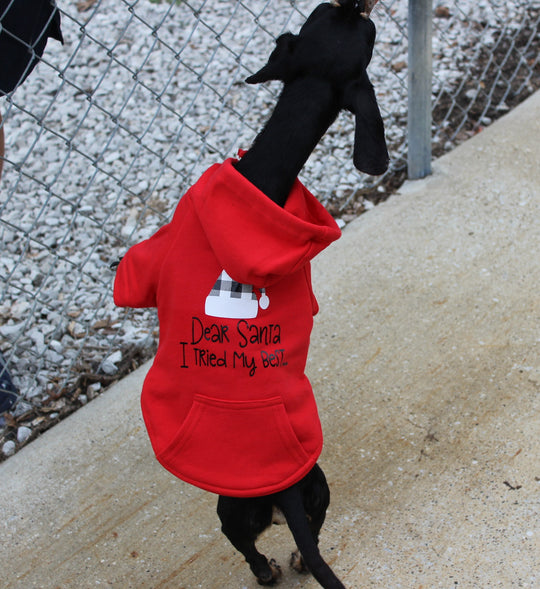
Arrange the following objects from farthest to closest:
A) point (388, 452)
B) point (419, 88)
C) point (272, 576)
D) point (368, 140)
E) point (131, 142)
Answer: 1. point (131, 142)
2. point (419, 88)
3. point (388, 452)
4. point (272, 576)
5. point (368, 140)

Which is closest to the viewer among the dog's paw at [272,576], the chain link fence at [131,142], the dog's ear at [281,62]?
the dog's ear at [281,62]

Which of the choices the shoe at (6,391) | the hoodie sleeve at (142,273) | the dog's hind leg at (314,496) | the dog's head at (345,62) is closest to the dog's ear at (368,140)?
the dog's head at (345,62)

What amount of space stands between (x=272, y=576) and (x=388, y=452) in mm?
566

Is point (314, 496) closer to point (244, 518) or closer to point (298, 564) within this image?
point (244, 518)

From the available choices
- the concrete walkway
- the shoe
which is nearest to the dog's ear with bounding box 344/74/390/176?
the concrete walkway

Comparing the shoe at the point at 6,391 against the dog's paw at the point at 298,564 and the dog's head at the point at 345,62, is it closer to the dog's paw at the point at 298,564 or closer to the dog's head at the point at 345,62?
the dog's paw at the point at 298,564

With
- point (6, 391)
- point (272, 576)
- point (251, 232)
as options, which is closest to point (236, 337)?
point (251, 232)

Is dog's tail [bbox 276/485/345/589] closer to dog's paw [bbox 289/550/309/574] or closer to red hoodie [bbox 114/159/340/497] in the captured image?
red hoodie [bbox 114/159/340/497]

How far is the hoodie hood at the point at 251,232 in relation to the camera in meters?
1.47

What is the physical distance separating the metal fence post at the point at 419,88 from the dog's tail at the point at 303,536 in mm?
2098

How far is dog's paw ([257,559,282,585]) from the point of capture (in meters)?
1.90

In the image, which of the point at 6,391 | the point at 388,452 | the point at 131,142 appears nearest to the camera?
the point at 388,452

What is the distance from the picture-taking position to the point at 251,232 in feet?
4.91

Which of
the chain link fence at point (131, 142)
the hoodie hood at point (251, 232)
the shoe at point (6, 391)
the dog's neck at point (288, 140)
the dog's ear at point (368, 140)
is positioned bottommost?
the shoe at point (6, 391)
